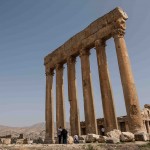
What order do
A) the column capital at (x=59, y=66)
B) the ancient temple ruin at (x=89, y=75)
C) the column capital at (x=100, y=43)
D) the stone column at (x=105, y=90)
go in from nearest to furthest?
the ancient temple ruin at (x=89, y=75)
the stone column at (x=105, y=90)
the column capital at (x=100, y=43)
the column capital at (x=59, y=66)

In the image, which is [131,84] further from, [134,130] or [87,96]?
[87,96]

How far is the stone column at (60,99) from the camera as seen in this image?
24.3 metres

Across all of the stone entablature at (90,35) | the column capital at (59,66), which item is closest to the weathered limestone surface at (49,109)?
the stone entablature at (90,35)

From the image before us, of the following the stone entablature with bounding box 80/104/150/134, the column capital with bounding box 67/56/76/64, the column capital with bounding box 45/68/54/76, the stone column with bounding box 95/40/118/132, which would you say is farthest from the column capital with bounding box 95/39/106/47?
the stone entablature with bounding box 80/104/150/134

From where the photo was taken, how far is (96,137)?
520 inches

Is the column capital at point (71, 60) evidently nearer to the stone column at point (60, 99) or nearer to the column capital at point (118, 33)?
the stone column at point (60, 99)

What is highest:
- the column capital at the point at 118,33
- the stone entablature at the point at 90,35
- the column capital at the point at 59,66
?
the stone entablature at the point at 90,35

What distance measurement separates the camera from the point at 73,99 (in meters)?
23.2

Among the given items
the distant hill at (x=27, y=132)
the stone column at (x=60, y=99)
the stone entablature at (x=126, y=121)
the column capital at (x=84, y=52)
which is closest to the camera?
the column capital at (x=84, y=52)

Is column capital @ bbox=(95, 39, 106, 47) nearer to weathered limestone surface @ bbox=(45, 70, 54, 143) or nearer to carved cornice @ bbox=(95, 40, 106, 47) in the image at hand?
carved cornice @ bbox=(95, 40, 106, 47)

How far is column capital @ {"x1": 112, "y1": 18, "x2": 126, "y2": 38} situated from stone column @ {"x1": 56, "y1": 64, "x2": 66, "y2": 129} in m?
9.87

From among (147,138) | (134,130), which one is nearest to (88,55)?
(134,130)

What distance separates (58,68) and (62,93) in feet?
11.2

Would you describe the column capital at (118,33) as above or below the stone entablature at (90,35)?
below
